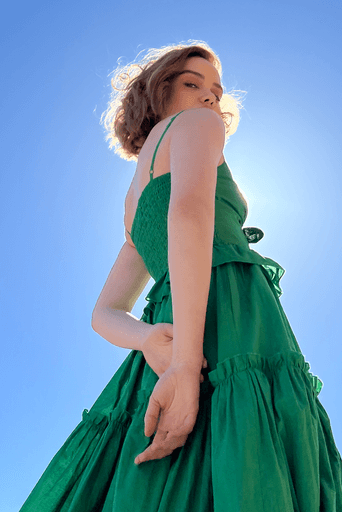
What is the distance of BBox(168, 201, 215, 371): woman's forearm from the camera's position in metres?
1.11

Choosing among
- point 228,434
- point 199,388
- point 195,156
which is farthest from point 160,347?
Answer: point 195,156

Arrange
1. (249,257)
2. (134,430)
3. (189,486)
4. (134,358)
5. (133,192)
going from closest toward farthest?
(189,486)
(134,430)
(249,257)
(134,358)
(133,192)

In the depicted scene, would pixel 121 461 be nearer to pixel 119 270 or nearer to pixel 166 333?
Answer: pixel 166 333

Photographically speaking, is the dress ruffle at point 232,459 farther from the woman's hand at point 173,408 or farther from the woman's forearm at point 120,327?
the woman's forearm at point 120,327

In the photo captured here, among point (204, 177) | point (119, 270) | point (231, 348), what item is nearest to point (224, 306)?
point (231, 348)

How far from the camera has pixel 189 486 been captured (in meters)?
1.05

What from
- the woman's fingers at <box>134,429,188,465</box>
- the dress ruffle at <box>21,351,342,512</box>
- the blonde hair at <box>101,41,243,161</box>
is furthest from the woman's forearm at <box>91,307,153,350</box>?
the blonde hair at <box>101,41,243,161</box>

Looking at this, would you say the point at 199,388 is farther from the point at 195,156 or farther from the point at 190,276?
the point at 195,156

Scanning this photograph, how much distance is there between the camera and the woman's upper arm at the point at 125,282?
1.81 m

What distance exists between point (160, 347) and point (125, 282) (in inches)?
26.2

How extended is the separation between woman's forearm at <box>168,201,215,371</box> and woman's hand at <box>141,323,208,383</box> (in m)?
0.09

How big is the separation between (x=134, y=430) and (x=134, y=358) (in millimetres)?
375

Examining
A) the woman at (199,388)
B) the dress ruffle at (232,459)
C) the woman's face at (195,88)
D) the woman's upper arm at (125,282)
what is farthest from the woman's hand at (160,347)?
the woman's face at (195,88)

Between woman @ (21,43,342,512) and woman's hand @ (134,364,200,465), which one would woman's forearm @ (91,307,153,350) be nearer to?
woman @ (21,43,342,512)
